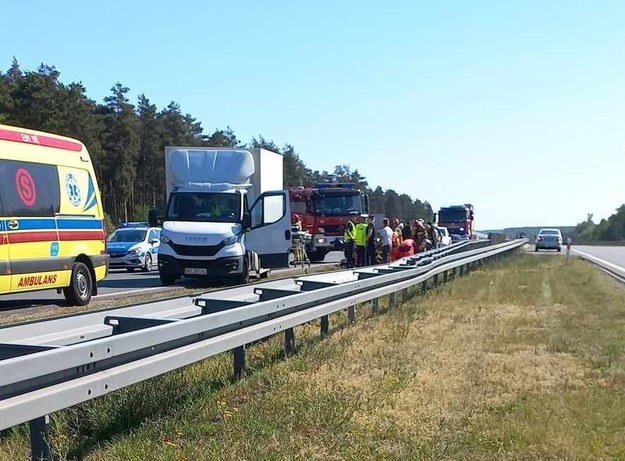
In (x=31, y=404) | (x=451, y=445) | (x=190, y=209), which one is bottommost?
(x=451, y=445)

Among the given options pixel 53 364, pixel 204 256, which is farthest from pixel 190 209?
pixel 53 364

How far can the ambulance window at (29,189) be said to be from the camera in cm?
1162

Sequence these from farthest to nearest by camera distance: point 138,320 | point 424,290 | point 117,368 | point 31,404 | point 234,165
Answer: point 234,165
point 424,290
point 138,320
point 117,368
point 31,404

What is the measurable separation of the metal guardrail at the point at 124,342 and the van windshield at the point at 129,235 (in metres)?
18.8

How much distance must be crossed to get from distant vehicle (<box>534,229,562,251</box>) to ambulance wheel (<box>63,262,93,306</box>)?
47148 mm

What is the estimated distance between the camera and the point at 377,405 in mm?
5762

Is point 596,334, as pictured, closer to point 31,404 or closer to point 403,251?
point 31,404

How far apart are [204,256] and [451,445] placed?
12.7m

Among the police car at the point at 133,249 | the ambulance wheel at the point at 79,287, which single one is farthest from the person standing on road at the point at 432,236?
the ambulance wheel at the point at 79,287

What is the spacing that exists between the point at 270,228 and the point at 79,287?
6219 millimetres

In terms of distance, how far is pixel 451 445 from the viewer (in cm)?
489

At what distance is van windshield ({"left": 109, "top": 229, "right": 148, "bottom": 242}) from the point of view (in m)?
26.4

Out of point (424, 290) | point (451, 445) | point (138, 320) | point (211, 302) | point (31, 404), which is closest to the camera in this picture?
point (31, 404)

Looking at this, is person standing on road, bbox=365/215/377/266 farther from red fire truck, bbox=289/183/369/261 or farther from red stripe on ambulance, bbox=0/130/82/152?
red stripe on ambulance, bbox=0/130/82/152
